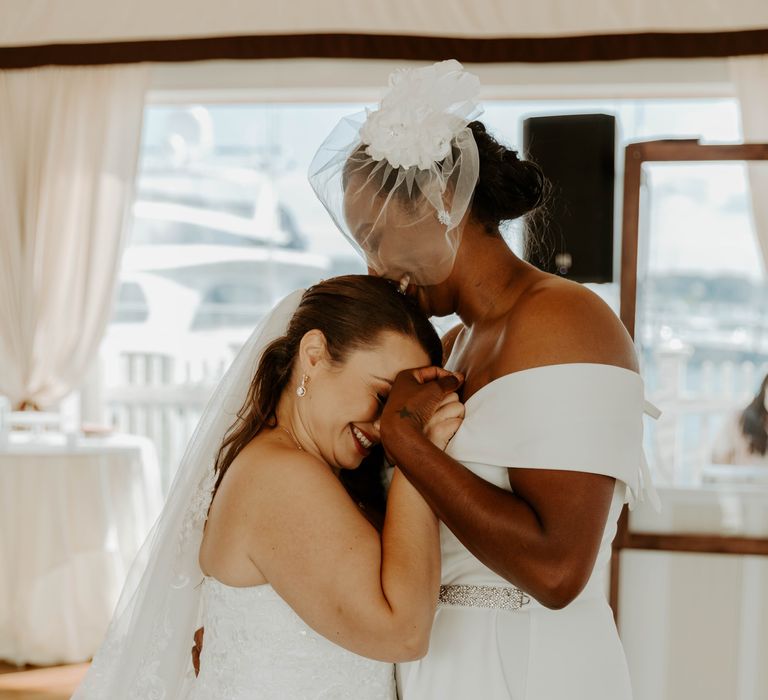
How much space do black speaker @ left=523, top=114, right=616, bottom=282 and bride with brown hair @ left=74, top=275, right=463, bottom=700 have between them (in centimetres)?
278

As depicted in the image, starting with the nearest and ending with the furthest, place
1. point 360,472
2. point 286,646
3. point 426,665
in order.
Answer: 1. point 286,646
2. point 426,665
3. point 360,472

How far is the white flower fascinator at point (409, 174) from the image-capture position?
1624 millimetres

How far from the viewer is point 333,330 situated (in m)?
1.62

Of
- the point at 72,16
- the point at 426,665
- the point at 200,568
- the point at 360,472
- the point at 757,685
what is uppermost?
the point at 72,16

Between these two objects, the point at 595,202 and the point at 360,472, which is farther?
the point at 595,202

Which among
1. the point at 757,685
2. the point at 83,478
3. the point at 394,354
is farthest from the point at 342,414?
the point at 83,478

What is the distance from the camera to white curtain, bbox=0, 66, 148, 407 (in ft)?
16.9

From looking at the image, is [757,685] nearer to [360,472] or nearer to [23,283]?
[360,472]

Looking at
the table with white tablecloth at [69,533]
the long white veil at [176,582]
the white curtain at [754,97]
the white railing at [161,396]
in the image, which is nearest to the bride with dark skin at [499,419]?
the long white veil at [176,582]

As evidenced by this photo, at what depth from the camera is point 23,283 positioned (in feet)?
17.1

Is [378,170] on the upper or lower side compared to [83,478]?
upper

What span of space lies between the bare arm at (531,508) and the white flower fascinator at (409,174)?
30cm

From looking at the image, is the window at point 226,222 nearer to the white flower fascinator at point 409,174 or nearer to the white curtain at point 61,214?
the white curtain at point 61,214

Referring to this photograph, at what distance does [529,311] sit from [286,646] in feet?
2.30
